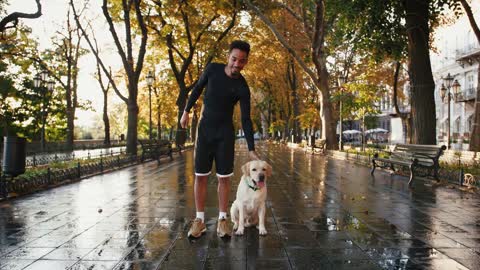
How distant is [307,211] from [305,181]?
4895mm

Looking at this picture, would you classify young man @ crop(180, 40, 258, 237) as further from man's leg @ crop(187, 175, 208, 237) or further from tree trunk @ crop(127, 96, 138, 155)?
tree trunk @ crop(127, 96, 138, 155)

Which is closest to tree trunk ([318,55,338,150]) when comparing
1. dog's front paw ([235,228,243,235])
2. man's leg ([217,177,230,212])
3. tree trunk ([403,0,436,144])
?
tree trunk ([403,0,436,144])

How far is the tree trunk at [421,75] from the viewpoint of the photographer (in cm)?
1385

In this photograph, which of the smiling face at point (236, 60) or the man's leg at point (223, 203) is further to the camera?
the man's leg at point (223, 203)

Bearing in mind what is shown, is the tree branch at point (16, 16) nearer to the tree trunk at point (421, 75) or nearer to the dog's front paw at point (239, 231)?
the dog's front paw at point (239, 231)

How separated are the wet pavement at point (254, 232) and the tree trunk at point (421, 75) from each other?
4.25 metres

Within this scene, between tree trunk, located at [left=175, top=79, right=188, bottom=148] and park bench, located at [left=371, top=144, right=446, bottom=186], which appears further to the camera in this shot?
tree trunk, located at [left=175, top=79, right=188, bottom=148]

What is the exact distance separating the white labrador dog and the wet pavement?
0.22 meters

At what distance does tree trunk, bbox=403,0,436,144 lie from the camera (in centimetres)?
1385

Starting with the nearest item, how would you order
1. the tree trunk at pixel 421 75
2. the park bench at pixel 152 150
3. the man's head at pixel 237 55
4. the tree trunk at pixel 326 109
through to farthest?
the man's head at pixel 237 55 < the tree trunk at pixel 421 75 < the park bench at pixel 152 150 < the tree trunk at pixel 326 109

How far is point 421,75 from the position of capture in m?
13.9

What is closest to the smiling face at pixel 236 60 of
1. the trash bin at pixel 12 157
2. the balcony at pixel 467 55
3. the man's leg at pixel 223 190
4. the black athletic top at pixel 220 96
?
the black athletic top at pixel 220 96

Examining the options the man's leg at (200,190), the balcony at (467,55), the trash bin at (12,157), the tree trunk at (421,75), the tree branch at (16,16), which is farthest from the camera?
the balcony at (467,55)

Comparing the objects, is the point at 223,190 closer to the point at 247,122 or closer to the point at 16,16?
the point at 247,122
